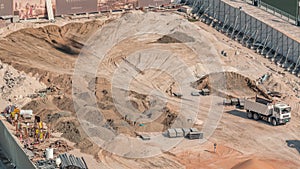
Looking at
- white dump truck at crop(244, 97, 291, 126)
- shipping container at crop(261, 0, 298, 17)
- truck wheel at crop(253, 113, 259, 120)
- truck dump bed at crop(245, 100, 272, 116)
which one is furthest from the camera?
shipping container at crop(261, 0, 298, 17)

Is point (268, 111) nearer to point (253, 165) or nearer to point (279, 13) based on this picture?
point (253, 165)

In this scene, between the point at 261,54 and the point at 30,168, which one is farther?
the point at 261,54

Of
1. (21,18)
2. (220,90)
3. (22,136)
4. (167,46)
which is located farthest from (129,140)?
(21,18)

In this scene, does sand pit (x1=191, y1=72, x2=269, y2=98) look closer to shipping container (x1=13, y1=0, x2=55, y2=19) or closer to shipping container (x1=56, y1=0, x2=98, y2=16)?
shipping container (x1=56, y1=0, x2=98, y2=16)

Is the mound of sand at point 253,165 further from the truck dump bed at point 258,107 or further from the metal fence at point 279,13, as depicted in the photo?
the metal fence at point 279,13

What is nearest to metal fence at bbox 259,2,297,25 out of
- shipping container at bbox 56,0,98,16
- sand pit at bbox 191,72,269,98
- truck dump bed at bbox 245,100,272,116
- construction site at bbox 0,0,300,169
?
construction site at bbox 0,0,300,169

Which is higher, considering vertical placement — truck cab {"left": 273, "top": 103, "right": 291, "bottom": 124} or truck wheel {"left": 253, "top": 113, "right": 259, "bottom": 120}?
truck cab {"left": 273, "top": 103, "right": 291, "bottom": 124}

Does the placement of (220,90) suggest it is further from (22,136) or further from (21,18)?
(21,18)
